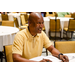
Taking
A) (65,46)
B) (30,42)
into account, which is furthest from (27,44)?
(65,46)

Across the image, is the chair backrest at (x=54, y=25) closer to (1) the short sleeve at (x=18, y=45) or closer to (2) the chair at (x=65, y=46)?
(2) the chair at (x=65, y=46)

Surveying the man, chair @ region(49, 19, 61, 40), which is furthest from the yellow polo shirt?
chair @ region(49, 19, 61, 40)

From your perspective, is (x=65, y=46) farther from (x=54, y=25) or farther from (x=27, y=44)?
(x=54, y=25)

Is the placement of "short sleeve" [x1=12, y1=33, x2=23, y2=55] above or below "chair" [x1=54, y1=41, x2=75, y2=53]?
above

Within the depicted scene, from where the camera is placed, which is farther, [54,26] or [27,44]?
[54,26]

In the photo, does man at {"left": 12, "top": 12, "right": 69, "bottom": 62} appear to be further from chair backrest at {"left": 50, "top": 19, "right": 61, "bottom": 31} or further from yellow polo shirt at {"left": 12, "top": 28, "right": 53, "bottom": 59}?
chair backrest at {"left": 50, "top": 19, "right": 61, "bottom": 31}

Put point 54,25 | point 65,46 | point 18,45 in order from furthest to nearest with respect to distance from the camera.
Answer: point 54,25 → point 65,46 → point 18,45

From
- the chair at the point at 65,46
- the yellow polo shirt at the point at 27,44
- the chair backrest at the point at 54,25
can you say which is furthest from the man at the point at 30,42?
the chair backrest at the point at 54,25
